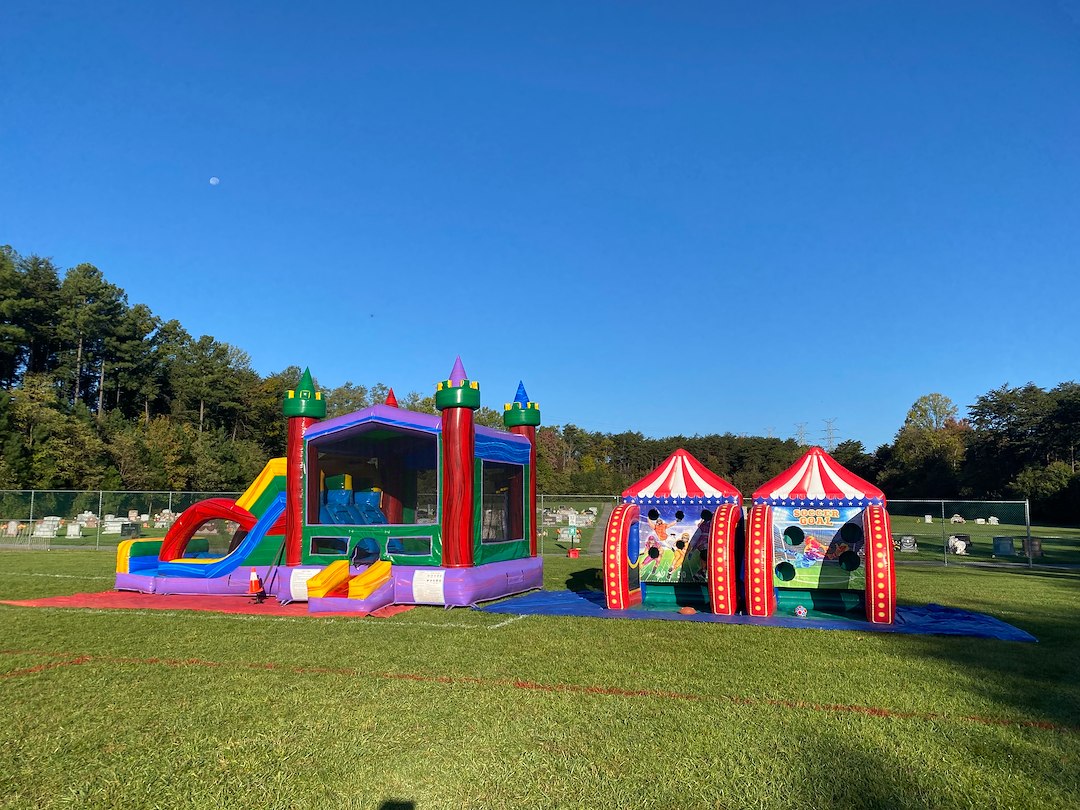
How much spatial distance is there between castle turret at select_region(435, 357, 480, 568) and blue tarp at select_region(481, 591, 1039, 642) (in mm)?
1141

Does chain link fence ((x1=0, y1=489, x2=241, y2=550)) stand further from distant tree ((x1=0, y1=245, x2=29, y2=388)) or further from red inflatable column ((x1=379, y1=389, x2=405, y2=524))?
distant tree ((x1=0, y1=245, x2=29, y2=388))

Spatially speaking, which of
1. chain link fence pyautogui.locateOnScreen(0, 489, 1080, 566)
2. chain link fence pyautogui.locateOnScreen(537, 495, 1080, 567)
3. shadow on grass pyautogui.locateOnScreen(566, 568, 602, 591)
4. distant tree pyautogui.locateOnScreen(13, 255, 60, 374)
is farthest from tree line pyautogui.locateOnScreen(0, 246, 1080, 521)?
shadow on grass pyautogui.locateOnScreen(566, 568, 602, 591)

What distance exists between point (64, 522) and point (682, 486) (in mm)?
24990

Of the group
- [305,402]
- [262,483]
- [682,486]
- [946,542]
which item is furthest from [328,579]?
[946,542]

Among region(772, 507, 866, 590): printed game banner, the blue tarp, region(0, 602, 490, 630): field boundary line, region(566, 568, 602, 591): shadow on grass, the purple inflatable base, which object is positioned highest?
region(772, 507, 866, 590): printed game banner

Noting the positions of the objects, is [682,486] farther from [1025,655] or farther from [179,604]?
[179,604]

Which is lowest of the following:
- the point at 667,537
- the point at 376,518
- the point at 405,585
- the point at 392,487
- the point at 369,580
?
the point at 405,585

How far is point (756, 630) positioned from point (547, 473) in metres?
47.6

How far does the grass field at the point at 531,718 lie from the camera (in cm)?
430

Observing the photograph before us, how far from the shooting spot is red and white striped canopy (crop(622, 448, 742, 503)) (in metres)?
12.5

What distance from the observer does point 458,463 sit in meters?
12.6

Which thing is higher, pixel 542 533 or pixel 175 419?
pixel 175 419

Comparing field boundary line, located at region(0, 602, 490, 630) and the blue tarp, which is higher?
field boundary line, located at region(0, 602, 490, 630)

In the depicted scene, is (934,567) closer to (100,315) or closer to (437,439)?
(437,439)
